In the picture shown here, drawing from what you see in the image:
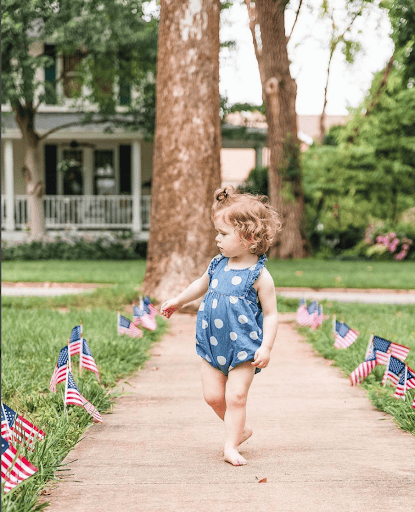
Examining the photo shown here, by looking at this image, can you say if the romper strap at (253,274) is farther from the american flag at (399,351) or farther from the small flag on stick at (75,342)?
the american flag at (399,351)

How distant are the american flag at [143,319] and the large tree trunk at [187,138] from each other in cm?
155

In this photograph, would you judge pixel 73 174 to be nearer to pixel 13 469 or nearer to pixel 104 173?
pixel 104 173

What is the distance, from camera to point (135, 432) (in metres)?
3.54

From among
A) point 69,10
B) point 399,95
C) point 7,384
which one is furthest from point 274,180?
point 7,384

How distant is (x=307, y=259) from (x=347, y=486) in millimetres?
15156

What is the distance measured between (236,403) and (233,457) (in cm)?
24

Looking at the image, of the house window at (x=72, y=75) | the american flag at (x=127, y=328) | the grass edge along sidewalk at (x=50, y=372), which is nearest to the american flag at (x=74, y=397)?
the grass edge along sidewalk at (x=50, y=372)

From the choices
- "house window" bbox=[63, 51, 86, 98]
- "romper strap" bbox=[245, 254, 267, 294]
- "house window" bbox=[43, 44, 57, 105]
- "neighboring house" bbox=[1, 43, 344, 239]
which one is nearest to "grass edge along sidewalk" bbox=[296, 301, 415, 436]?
"romper strap" bbox=[245, 254, 267, 294]

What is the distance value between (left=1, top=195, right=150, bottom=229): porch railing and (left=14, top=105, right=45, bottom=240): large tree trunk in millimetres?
1122

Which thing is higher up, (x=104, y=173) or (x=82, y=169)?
(x=82, y=169)

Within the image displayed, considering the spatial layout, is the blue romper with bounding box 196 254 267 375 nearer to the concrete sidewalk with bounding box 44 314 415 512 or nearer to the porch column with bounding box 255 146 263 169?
the concrete sidewalk with bounding box 44 314 415 512

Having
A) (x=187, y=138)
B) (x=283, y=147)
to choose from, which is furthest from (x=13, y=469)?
(x=283, y=147)

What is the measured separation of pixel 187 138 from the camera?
26.4 feet

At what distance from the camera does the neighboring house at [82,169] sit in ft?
69.0
